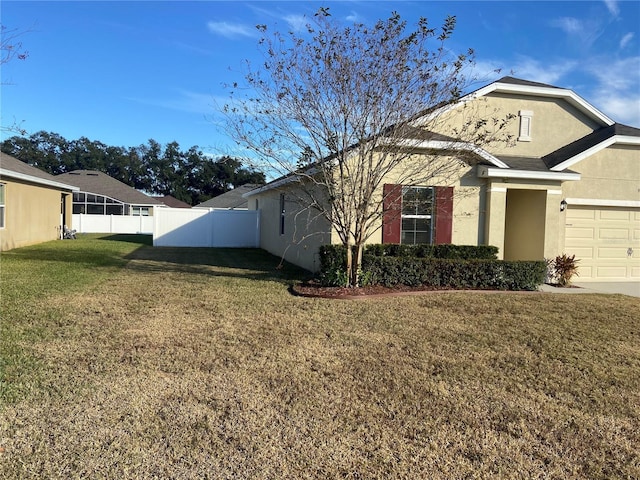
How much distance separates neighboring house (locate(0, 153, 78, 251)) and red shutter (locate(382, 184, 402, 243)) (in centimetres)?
1288

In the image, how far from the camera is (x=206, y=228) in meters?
22.8

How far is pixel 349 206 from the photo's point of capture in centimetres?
966

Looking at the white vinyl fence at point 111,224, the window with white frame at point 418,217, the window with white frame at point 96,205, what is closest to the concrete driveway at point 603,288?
the window with white frame at point 418,217

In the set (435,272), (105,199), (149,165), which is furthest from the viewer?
(149,165)

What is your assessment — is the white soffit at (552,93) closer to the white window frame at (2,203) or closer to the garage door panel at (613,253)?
the garage door panel at (613,253)

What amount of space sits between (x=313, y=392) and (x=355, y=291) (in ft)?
16.4

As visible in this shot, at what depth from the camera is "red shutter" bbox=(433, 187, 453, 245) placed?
456 inches

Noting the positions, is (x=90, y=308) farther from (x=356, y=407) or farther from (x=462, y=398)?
(x=462, y=398)

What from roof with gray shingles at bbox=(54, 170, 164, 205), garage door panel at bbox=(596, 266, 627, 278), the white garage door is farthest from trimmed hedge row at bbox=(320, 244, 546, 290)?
roof with gray shingles at bbox=(54, 170, 164, 205)

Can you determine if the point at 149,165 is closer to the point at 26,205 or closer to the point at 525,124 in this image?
the point at 26,205

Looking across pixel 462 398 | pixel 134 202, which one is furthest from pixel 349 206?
pixel 134 202

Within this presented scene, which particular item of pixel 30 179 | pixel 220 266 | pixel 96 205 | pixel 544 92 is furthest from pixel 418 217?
pixel 96 205

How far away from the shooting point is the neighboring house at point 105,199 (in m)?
35.2

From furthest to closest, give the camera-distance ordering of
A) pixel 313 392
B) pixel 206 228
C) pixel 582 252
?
pixel 206 228
pixel 582 252
pixel 313 392
